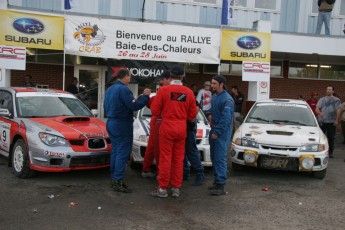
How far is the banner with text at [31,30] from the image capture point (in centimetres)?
981

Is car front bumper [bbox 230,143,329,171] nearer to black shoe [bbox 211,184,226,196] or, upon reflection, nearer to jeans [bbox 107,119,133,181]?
black shoe [bbox 211,184,226,196]

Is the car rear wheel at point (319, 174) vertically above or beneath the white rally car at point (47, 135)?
beneath

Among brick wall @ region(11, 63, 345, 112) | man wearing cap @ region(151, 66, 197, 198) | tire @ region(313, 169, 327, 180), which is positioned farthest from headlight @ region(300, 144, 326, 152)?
brick wall @ region(11, 63, 345, 112)

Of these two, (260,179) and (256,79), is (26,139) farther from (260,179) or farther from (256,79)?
(256,79)

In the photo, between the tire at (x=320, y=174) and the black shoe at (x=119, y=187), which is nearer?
the black shoe at (x=119, y=187)

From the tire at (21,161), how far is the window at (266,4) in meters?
11.4

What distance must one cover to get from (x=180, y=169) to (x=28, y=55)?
9336 millimetres

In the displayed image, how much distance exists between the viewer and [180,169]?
5770 mm

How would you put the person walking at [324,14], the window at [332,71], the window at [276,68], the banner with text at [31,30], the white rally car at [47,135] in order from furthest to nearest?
the window at [332,71]
the window at [276,68]
the person walking at [324,14]
the banner with text at [31,30]
the white rally car at [47,135]

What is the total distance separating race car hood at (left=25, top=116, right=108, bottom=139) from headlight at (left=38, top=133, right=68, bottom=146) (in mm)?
72

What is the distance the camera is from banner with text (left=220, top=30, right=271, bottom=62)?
11789mm

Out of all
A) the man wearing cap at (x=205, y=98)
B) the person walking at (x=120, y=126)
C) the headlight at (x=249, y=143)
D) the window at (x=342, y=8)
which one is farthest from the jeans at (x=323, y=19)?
the person walking at (x=120, y=126)

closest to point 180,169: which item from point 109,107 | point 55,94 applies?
point 109,107

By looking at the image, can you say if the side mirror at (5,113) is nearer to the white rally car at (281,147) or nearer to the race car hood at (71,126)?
the race car hood at (71,126)
